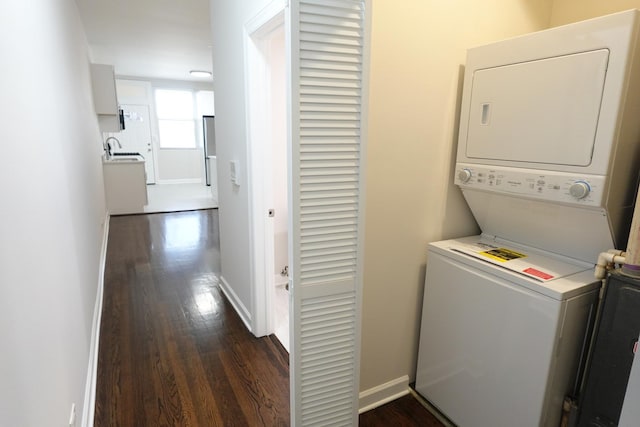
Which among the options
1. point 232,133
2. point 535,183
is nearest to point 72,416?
point 232,133

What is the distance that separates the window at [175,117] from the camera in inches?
361

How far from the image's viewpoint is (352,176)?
137 cm

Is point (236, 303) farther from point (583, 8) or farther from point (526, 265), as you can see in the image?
point (583, 8)

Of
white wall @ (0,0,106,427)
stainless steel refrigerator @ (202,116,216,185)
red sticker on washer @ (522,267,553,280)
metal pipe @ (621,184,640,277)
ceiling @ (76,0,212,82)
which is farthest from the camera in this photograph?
stainless steel refrigerator @ (202,116,216,185)

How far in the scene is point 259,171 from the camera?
237cm

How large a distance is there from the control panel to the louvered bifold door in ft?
2.29

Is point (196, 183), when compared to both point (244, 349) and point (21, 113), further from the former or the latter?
point (21, 113)

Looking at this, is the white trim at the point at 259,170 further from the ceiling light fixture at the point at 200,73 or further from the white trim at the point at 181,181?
the white trim at the point at 181,181

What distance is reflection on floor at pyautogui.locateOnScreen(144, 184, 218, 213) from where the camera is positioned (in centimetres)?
673

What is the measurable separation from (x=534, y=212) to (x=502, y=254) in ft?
0.77

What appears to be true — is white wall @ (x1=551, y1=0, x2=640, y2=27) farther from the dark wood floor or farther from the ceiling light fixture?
the ceiling light fixture

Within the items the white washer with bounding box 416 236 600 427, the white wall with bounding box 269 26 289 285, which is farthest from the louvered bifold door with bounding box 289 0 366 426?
the white wall with bounding box 269 26 289 285

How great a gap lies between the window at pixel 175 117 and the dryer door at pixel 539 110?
905 centimetres

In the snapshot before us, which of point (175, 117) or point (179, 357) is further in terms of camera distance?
point (175, 117)
